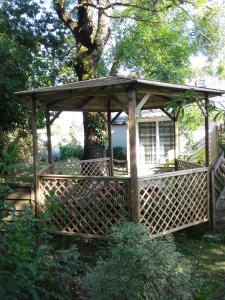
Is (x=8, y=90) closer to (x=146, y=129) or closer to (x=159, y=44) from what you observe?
(x=159, y=44)

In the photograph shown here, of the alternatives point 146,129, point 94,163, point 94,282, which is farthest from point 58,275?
point 146,129

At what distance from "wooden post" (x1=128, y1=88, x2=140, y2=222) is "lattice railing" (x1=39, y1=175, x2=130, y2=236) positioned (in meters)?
0.13

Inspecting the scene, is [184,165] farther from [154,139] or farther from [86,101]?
[154,139]

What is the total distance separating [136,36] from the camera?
1381 centimetres

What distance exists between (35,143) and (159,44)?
27.1 feet

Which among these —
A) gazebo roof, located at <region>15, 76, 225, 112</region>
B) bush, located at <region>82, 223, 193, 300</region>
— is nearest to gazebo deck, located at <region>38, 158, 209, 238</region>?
gazebo roof, located at <region>15, 76, 225, 112</region>

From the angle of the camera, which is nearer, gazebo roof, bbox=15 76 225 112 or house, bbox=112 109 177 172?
gazebo roof, bbox=15 76 225 112

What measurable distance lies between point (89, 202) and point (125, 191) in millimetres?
766

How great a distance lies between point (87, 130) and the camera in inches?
460

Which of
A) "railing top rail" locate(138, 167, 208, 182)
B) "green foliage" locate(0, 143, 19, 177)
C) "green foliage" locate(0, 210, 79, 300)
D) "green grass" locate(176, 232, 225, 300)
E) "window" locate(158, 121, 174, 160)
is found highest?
"window" locate(158, 121, 174, 160)

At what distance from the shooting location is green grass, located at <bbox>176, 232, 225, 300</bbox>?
5328 millimetres

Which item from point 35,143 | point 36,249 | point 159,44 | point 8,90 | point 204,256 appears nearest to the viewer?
point 36,249

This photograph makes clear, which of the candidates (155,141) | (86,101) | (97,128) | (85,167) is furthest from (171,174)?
(155,141)

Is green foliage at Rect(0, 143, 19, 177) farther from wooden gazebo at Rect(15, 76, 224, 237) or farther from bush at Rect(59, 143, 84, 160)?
bush at Rect(59, 143, 84, 160)
